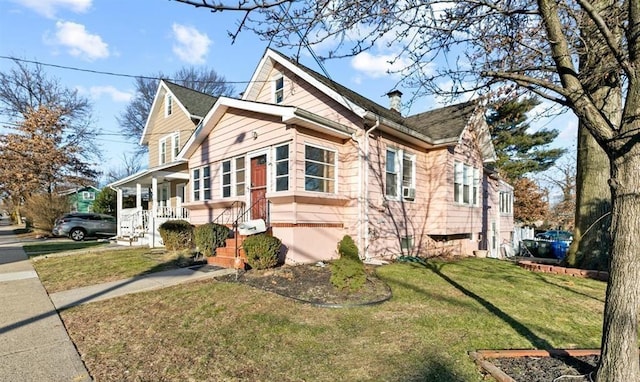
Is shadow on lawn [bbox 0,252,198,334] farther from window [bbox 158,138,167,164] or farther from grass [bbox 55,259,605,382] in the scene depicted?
window [bbox 158,138,167,164]

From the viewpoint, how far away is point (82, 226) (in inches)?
803

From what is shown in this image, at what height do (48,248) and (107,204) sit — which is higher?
(107,204)

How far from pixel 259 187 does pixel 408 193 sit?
490 centimetres

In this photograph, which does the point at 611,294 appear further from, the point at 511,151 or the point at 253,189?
the point at 511,151

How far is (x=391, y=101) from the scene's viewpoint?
16.4 meters

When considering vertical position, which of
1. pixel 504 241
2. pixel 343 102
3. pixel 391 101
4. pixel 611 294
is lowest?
pixel 504 241

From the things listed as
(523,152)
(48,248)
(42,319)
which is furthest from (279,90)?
(523,152)

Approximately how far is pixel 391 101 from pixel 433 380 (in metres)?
14.6

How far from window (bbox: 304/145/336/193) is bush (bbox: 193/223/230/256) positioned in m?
2.81

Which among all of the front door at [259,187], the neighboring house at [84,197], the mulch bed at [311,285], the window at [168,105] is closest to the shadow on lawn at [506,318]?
the mulch bed at [311,285]

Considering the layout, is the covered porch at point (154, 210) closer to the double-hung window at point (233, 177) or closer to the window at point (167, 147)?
the window at point (167, 147)

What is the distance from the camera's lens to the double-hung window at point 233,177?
11.0 m

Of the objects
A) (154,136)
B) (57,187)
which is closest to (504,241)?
(154,136)

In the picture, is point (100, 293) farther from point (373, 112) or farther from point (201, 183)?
point (373, 112)
